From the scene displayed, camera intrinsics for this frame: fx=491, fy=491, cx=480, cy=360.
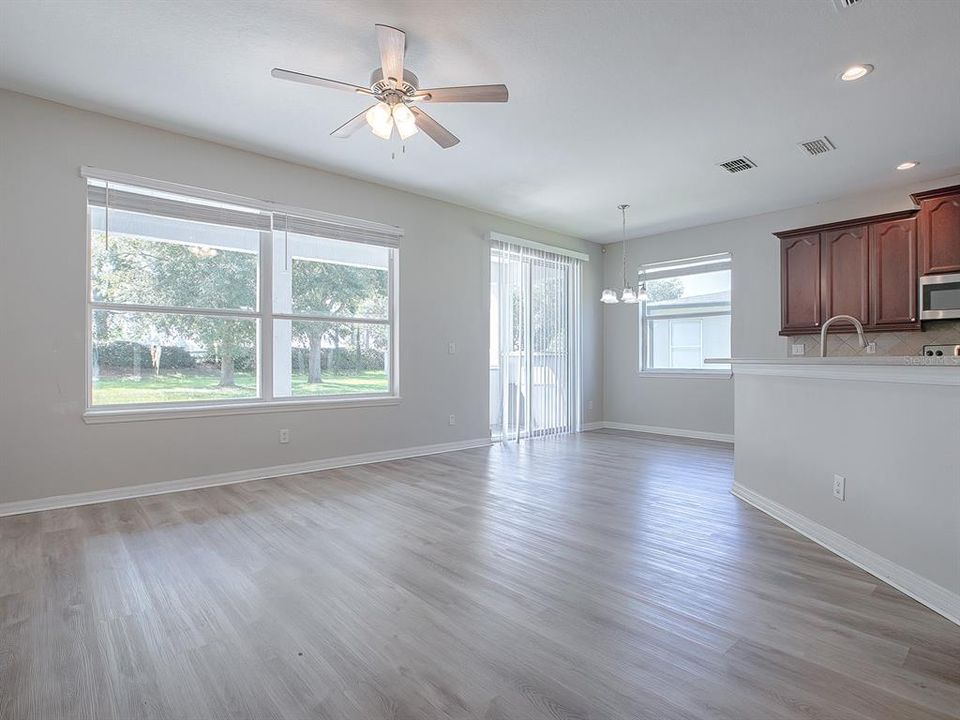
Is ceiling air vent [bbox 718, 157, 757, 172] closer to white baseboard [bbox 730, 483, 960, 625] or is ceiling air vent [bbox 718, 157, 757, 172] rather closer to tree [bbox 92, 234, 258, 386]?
white baseboard [bbox 730, 483, 960, 625]

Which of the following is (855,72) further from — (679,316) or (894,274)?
(679,316)

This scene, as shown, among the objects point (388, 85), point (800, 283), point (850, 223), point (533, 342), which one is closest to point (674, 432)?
point (533, 342)

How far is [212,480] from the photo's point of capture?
158 inches

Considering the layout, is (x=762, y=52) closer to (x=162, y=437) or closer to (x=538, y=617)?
(x=538, y=617)

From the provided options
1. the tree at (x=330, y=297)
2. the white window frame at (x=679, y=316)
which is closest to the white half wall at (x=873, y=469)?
the white window frame at (x=679, y=316)

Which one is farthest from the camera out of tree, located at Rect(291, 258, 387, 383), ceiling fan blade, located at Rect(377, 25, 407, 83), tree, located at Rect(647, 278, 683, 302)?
tree, located at Rect(647, 278, 683, 302)

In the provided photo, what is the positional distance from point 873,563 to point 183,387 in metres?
4.65

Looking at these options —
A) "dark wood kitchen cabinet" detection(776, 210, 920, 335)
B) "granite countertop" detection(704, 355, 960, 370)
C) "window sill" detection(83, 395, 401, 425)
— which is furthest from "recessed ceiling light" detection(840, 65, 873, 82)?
"window sill" detection(83, 395, 401, 425)

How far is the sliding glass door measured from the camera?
6.18 m

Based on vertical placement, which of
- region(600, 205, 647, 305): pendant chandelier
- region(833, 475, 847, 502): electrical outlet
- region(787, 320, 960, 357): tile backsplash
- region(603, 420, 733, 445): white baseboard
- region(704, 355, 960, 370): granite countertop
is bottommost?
region(603, 420, 733, 445): white baseboard

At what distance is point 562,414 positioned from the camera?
692cm

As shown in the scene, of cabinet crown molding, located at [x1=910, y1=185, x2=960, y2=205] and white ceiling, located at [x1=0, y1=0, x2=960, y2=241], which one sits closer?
white ceiling, located at [x1=0, y1=0, x2=960, y2=241]

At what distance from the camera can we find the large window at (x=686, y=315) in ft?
20.9

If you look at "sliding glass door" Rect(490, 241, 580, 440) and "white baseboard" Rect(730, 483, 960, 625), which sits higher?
"sliding glass door" Rect(490, 241, 580, 440)
